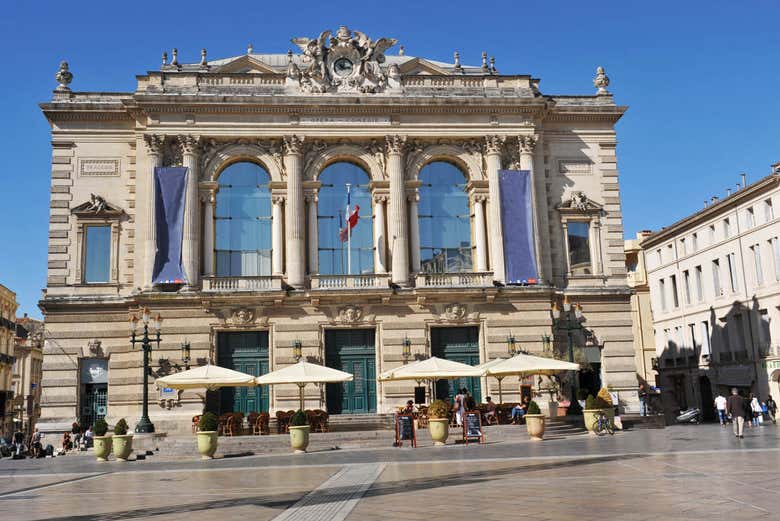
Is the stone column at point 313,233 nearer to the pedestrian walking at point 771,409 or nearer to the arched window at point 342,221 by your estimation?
the arched window at point 342,221

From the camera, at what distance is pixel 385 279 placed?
130 ft

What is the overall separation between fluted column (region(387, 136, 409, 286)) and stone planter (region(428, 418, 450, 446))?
11514 mm

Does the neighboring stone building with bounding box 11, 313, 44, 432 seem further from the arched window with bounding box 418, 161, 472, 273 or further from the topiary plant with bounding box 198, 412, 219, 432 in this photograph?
the topiary plant with bounding box 198, 412, 219, 432

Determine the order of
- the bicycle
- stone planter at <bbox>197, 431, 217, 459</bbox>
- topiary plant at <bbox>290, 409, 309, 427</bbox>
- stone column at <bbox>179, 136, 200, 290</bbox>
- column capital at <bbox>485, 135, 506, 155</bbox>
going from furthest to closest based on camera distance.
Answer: column capital at <bbox>485, 135, 506, 155</bbox> < stone column at <bbox>179, 136, 200, 290</bbox> < the bicycle < topiary plant at <bbox>290, 409, 309, 427</bbox> < stone planter at <bbox>197, 431, 217, 459</bbox>

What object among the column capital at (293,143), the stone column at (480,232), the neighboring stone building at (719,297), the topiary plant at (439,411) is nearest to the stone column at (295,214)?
the column capital at (293,143)

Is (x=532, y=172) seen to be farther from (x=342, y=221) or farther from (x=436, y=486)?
(x=436, y=486)

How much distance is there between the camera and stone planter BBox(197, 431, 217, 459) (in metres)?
27.5

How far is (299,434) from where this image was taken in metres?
28.9

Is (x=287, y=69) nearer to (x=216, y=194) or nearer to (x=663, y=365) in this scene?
(x=216, y=194)

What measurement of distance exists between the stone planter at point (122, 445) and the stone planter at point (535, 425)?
48.8ft

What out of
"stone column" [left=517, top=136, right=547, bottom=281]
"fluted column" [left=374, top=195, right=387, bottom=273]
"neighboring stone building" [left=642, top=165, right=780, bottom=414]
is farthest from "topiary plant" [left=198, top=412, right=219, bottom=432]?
"neighboring stone building" [left=642, top=165, right=780, bottom=414]

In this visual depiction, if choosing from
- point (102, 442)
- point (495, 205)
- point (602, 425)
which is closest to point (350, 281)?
point (495, 205)

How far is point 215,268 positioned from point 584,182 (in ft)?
67.2

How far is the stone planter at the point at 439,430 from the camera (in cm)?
2962
